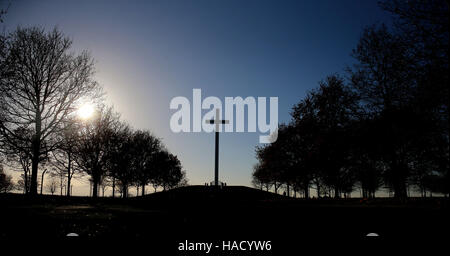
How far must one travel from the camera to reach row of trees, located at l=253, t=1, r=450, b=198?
11.3 m

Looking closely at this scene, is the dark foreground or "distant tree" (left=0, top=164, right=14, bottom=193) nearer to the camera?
the dark foreground

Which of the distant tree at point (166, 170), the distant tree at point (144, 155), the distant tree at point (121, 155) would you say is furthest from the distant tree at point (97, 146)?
the distant tree at point (166, 170)

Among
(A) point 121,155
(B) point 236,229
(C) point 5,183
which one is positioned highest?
(A) point 121,155

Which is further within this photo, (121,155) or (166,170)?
(166,170)

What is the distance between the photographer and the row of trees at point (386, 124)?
37.0 ft

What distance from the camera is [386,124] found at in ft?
58.5

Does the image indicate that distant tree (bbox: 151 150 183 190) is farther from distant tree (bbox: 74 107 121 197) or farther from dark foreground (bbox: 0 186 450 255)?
dark foreground (bbox: 0 186 450 255)

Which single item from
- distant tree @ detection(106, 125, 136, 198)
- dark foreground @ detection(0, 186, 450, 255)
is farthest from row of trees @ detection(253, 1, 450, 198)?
distant tree @ detection(106, 125, 136, 198)

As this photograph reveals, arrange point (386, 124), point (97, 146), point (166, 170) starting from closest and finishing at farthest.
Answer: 1. point (386, 124)
2. point (97, 146)
3. point (166, 170)

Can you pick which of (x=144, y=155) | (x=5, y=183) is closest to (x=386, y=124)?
(x=144, y=155)

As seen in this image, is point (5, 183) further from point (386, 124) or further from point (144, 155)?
point (386, 124)

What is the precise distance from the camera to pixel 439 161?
14.5 metres
